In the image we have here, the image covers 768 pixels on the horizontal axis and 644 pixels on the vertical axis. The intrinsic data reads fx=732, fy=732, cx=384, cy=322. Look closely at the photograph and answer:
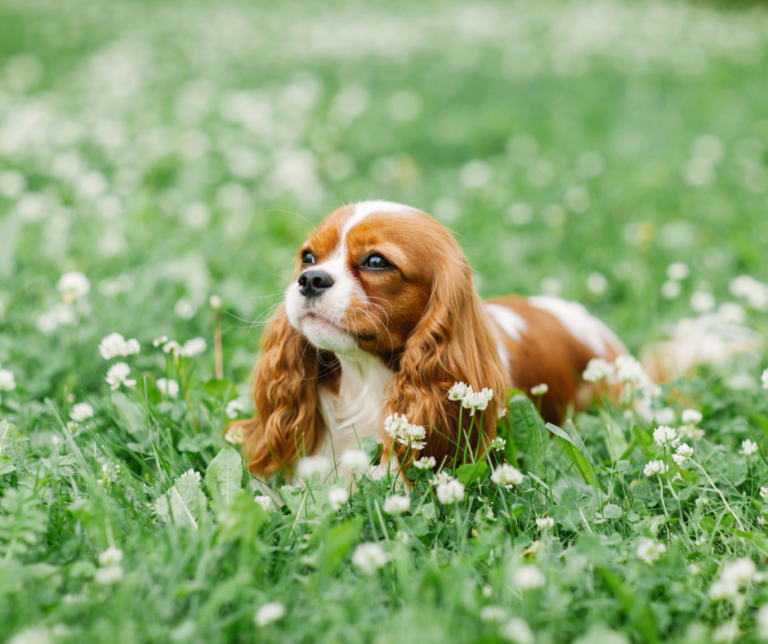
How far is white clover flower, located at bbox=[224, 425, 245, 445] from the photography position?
2436 mm

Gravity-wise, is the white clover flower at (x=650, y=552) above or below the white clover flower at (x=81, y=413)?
above

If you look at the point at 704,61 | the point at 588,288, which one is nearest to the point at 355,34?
the point at 704,61

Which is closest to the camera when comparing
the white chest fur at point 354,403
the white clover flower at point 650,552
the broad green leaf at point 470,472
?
the white clover flower at point 650,552

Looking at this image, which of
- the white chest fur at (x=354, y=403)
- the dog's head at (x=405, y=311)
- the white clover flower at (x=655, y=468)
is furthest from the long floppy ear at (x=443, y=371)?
the white clover flower at (x=655, y=468)

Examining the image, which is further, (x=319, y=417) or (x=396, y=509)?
(x=319, y=417)

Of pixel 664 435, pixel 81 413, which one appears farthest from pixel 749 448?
pixel 81 413

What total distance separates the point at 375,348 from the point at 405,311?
149 mm

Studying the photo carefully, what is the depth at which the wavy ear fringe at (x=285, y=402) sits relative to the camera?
8.09 ft

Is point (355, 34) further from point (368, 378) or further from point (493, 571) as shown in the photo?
point (493, 571)

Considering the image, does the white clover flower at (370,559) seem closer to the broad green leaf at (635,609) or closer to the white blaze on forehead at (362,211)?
the broad green leaf at (635,609)

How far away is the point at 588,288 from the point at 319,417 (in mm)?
2025

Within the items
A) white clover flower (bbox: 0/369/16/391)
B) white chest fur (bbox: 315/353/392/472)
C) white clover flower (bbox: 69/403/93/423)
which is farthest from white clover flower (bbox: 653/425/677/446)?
white clover flower (bbox: 0/369/16/391)

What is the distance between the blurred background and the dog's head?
81 cm

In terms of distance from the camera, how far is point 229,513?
178 centimetres
